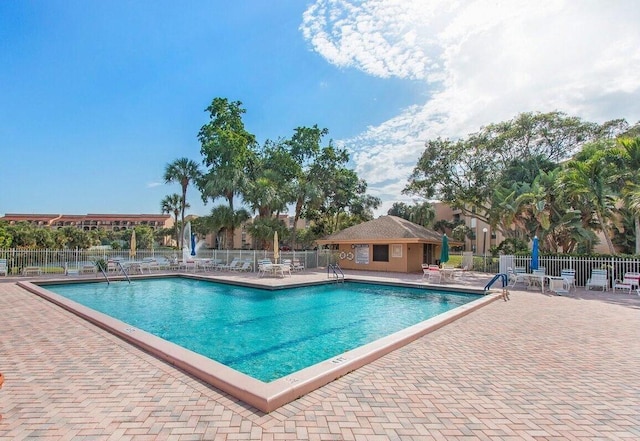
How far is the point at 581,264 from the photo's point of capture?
14.5m

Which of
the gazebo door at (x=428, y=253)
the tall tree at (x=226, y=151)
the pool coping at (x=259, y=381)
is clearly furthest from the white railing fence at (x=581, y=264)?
the tall tree at (x=226, y=151)

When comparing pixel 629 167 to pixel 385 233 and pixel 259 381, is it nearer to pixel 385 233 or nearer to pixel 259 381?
pixel 385 233

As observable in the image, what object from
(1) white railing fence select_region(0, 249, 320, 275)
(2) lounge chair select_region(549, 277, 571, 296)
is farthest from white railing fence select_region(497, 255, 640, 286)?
(1) white railing fence select_region(0, 249, 320, 275)

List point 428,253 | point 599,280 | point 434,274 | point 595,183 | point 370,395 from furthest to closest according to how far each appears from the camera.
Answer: point 428,253 < point 434,274 < point 595,183 < point 599,280 < point 370,395

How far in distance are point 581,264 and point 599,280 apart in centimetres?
143

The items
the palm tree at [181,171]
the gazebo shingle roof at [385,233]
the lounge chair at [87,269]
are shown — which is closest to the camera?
the lounge chair at [87,269]

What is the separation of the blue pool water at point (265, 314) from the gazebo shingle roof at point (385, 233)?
6.36 m

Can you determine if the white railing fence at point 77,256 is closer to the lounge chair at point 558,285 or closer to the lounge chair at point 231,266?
the lounge chair at point 231,266

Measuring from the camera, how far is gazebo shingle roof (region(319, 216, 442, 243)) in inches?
827

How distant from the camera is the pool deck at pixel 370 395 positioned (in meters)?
2.92

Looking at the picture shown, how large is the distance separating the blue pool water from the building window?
6.88 m

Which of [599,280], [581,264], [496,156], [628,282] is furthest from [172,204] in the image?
[628,282]

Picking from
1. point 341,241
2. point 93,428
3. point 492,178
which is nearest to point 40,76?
point 93,428

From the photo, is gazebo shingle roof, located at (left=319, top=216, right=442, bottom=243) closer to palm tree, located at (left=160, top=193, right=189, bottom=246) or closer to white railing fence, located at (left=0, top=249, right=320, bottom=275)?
white railing fence, located at (left=0, top=249, right=320, bottom=275)
